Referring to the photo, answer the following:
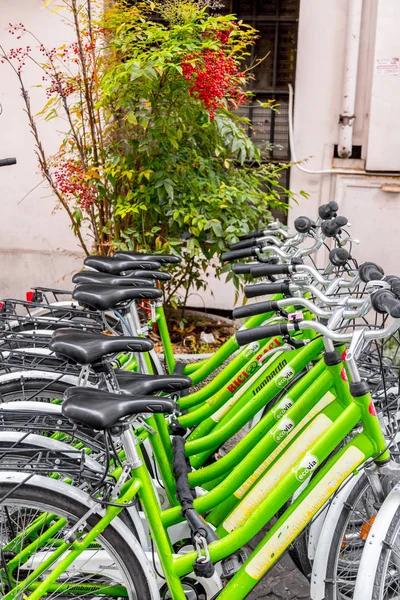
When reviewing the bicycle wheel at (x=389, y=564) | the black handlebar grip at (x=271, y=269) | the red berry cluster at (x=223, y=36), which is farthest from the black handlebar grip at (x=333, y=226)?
the red berry cluster at (x=223, y=36)

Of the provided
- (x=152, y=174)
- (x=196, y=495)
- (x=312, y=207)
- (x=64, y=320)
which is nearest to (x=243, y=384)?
(x=196, y=495)

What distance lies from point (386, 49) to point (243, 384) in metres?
3.58

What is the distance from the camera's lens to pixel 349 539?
2.62 metres

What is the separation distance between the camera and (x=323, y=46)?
19.5 ft

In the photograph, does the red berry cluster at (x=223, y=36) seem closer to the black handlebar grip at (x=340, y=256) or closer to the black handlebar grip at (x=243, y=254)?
the black handlebar grip at (x=243, y=254)

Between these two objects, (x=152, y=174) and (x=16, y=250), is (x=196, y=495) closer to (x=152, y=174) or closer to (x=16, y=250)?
(x=152, y=174)

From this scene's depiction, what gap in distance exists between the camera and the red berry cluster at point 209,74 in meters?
4.02

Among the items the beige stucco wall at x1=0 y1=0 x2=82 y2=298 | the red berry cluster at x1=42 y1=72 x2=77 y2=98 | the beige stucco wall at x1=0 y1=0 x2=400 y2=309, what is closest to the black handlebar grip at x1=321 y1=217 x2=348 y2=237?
the red berry cluster at x1=42 y1=72 x2=77 y2=98

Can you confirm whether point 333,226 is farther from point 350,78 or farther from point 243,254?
point 350,78

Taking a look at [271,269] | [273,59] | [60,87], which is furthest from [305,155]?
[271,269]

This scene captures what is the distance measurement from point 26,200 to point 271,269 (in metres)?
4.16

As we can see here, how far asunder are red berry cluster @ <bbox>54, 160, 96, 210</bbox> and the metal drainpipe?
94.5 inches

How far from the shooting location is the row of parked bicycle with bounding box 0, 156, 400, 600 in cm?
221

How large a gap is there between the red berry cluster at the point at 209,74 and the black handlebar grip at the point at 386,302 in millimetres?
2196
